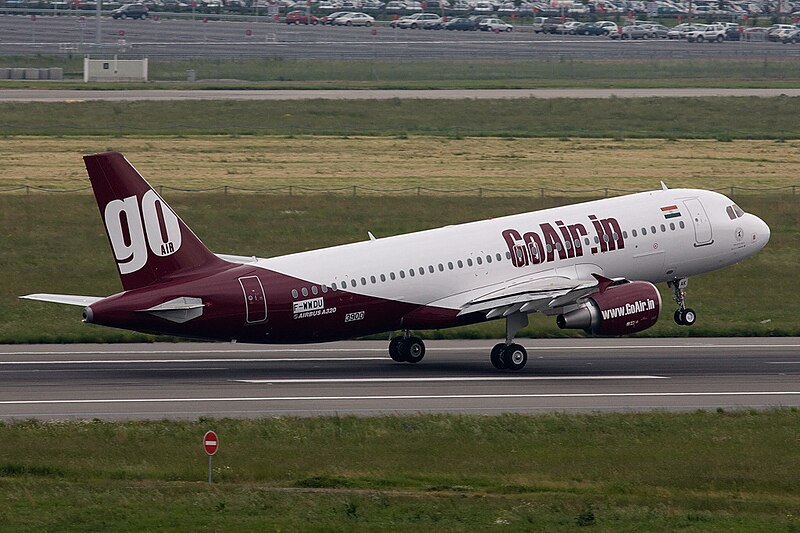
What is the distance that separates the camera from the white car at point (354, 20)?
19212 cm

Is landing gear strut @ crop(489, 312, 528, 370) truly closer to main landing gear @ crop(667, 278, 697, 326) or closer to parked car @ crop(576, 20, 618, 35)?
main landing gear @ crop(667, 278, 697, 326)

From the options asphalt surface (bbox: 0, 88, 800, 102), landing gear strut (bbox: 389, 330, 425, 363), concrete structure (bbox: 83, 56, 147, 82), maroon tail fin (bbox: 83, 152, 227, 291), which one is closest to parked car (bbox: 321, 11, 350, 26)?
concrete structure (bbox: 83, 56, 147, 82)

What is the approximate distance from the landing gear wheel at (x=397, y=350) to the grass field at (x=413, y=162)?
32.9m

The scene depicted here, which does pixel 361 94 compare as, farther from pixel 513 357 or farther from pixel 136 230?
pixel 136 230

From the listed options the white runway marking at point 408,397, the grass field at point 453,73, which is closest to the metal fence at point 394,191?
the white runway marking at point 408,397

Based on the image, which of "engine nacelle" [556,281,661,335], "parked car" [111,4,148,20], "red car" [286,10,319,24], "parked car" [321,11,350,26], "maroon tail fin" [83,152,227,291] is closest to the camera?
"maroon tail fin" [83,152,227,291]

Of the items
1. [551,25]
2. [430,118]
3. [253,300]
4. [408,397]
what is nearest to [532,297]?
[408,397]

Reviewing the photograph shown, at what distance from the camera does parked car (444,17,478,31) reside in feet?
614

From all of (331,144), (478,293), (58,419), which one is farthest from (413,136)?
(58,419)

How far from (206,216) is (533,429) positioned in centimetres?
4038

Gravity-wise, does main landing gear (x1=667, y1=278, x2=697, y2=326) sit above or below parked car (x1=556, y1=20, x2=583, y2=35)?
below

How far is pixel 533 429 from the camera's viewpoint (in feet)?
122

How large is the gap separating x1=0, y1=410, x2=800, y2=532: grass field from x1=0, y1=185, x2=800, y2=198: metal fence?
42135mm

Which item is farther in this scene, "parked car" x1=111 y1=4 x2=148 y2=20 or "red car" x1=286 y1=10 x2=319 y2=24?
"red car" x1=286 y1=10 x2=319 y2=24
